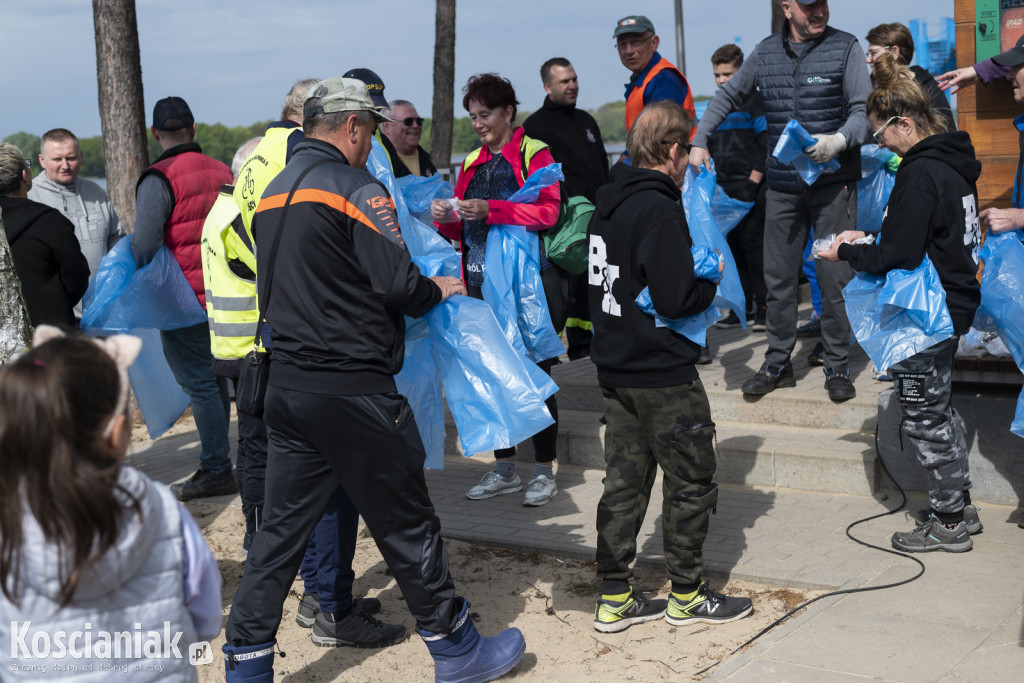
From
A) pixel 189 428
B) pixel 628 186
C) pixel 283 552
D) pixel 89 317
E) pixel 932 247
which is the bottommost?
pixel 189 428

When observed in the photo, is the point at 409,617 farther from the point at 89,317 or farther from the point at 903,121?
the point at 903,121

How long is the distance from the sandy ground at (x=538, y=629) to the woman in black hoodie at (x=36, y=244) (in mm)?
1673

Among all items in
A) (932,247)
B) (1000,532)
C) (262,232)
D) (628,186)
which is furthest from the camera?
(1000,532)

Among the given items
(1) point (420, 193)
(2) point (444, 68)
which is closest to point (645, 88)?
(1) point (420, 193)

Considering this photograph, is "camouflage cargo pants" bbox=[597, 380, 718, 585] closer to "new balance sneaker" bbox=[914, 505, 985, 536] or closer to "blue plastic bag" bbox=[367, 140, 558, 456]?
"blue plastic bag" bbox=[367, 140, 558, 456]

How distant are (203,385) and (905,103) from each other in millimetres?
4191

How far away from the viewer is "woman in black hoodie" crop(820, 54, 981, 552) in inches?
177

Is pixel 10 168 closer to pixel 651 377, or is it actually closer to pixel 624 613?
pixel 651 377

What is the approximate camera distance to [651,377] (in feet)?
13.4

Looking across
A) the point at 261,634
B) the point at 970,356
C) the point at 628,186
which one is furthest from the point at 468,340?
the point at 970,356

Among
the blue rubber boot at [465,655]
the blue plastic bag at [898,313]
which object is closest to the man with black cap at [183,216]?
the blue rubber boot at [465,655]

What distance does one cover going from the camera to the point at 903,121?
15.2 feet

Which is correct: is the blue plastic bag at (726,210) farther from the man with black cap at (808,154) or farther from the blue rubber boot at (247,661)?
the blue rubber boot at (247,661)

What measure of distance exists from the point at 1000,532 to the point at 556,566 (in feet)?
6.82
